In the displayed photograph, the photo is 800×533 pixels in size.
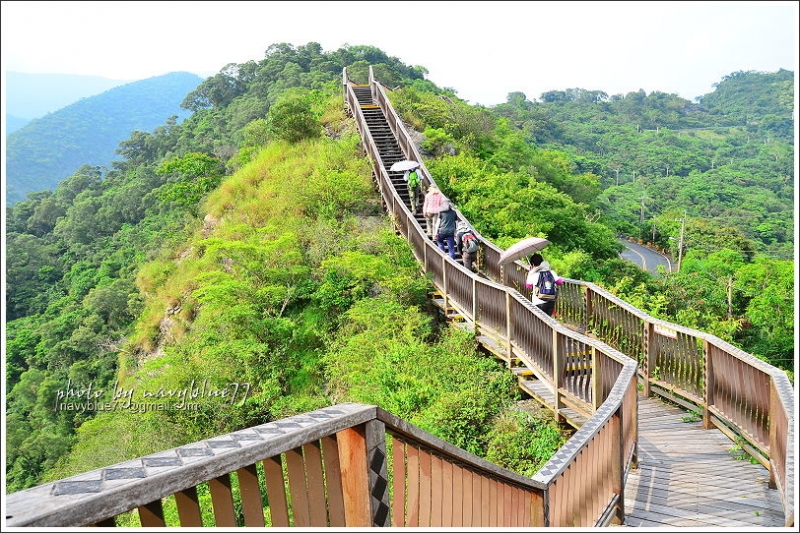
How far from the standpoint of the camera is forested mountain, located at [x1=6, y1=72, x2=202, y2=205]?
265ft

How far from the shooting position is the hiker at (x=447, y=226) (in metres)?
12.9

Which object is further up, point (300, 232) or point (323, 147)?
point (323, 147)

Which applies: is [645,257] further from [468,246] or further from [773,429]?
[773,429]

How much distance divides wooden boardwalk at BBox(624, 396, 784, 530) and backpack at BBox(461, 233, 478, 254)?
591 cm

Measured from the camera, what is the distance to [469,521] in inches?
114

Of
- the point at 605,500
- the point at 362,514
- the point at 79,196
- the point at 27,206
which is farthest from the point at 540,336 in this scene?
the point at 27,206

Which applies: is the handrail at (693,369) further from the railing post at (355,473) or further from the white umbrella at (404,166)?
the white umbrella at (404,166)

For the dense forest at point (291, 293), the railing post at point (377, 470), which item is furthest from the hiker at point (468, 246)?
the railing post at point (377, 470)

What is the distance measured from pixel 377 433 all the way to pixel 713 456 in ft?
17.4

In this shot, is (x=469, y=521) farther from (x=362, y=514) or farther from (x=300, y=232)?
(x=300, y=232)

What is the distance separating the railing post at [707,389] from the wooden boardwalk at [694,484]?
122mm

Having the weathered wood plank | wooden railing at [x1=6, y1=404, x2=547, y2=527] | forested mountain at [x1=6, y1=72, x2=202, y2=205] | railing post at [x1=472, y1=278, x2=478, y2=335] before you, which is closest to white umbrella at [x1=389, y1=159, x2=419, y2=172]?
railing post at [x1=472, y1=278, x2=478, y2=335]

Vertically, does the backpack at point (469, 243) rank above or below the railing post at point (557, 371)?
above

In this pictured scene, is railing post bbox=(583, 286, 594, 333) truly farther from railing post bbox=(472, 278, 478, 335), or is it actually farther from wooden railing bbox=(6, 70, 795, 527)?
railing post bbox=(472, 278, 478, 335)
